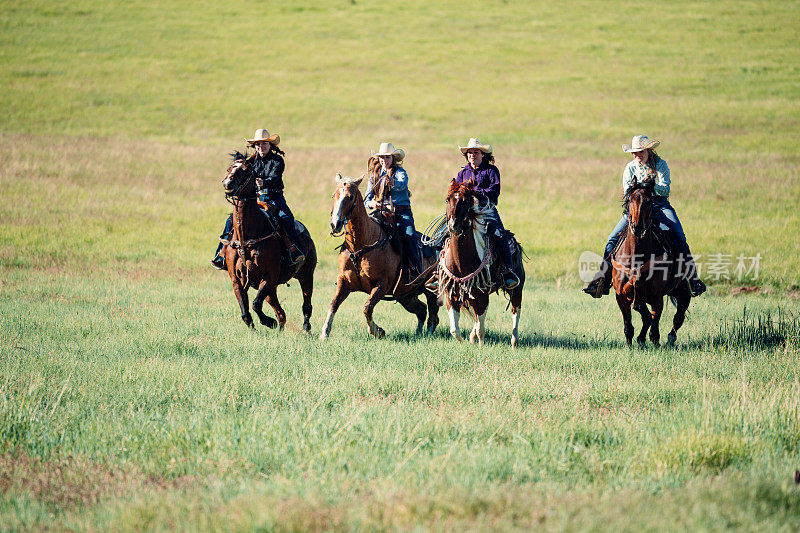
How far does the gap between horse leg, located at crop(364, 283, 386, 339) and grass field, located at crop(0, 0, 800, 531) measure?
244mm

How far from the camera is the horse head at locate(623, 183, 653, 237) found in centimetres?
1043

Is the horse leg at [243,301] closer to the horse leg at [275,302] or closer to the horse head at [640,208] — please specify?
the horse leg at [275,302]

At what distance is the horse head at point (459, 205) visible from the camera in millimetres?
9791

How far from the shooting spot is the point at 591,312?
48.5 feet

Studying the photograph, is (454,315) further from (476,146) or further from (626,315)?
(626,315)

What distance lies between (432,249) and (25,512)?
8.62 m

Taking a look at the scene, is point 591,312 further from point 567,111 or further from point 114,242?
point 567,111

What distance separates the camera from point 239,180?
10773 millimetres

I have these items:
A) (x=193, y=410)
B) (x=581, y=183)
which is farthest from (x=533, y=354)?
(x=581, y=183)

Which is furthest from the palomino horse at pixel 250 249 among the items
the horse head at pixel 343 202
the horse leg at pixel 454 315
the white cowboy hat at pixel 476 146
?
the white cowboy hat at pixel 476 146

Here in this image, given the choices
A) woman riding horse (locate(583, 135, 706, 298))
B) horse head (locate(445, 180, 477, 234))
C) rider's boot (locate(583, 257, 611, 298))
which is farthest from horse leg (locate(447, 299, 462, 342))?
woman riding horse (locate(583, 135, 706, 298))

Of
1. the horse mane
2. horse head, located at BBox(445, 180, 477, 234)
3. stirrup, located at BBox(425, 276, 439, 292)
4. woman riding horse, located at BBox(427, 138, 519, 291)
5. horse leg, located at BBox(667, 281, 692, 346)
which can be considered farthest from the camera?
stirrup, located at BBox(425, 276, 439, 292)

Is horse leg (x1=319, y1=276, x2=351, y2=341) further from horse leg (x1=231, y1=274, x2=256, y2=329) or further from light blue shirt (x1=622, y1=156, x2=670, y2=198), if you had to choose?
light blue shirt (x1=622, y1=156, x2=670, y2=198)

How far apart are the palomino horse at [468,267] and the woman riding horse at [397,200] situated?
1116 millimetres
